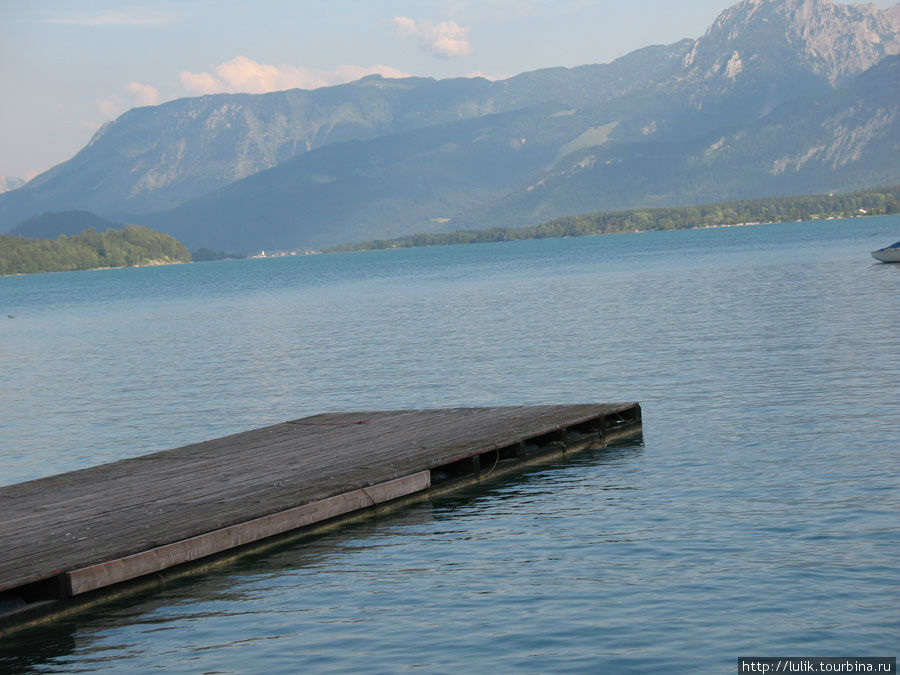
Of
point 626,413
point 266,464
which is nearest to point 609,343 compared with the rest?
point 626,413

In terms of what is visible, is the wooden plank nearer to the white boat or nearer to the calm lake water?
the calm lake water

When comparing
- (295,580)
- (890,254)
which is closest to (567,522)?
(295,580)

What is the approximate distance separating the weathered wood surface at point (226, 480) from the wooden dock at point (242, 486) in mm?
28

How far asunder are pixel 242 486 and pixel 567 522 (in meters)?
5.50

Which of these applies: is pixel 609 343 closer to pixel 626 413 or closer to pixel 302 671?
pixel 626 413

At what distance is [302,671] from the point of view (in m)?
13.0

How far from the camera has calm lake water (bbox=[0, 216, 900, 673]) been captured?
1353 cm

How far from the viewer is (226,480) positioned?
822 inches

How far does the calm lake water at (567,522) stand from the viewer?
13531 millimetres

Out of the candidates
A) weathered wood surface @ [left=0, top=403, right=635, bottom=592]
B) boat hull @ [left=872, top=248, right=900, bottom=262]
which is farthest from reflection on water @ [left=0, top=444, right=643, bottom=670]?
boat hull @ [left=872, top=248, right=900, bottom=262]

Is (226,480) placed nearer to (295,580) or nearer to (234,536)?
(234,536)

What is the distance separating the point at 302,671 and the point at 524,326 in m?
48.0

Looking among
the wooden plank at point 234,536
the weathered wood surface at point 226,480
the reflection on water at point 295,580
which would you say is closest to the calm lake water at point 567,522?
the reflection on water at point 295,580

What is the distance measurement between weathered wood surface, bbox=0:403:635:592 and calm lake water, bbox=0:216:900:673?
0.77m
